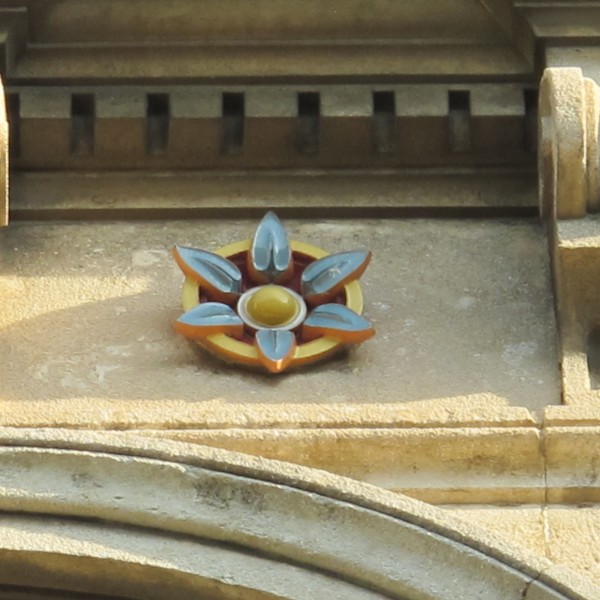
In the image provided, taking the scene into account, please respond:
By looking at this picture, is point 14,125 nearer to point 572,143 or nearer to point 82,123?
point 82,123

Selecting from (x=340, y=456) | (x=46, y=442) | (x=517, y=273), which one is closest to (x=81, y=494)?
(x=46, y=442)

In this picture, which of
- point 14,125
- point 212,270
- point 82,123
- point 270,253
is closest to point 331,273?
point 270,253

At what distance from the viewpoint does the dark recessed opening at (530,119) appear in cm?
904

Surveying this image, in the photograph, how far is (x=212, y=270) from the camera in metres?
8.37

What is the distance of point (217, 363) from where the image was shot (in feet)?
26.9

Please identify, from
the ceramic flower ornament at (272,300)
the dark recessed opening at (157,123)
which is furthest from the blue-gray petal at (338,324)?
the dark recessed opening at (157,123)

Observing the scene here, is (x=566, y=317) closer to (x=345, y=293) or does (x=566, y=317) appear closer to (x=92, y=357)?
(x=345, y=293)

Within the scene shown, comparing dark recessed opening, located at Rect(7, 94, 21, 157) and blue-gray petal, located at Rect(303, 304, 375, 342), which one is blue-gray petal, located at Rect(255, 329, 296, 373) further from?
dark recessed opening, located at Rect(7, 94, 21, 157)

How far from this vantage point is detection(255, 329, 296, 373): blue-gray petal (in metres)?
8.09

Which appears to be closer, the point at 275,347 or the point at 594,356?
the point at 275,347

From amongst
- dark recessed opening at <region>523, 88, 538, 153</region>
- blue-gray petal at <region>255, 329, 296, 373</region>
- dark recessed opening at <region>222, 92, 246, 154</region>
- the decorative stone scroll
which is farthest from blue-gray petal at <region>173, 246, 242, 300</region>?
dark recessed opening at <region>523, 88, 538, 153</region>

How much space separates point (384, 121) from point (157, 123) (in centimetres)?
73

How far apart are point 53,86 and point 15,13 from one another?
0.26m

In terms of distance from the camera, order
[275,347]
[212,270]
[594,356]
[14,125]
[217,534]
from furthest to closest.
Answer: [14,125], [212,270], [594,356], [275,347], [217,534]
